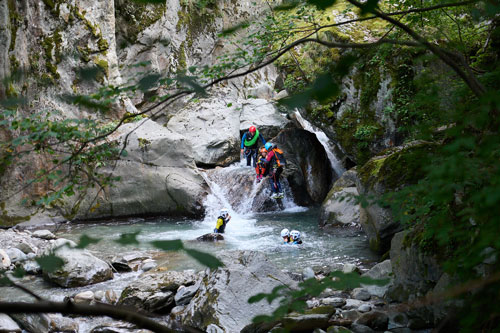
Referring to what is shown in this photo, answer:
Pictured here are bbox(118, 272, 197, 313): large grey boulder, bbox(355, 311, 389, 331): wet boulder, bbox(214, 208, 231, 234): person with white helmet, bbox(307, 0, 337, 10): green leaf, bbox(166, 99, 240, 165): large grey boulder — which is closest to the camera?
bbox(307, 0, 337, 10): green leaf

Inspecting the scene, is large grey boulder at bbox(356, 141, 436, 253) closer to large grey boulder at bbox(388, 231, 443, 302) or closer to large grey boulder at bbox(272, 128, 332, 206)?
large grey boulder at bbox(388, 231, 443, 302)

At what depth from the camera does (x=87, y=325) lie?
4719 mm

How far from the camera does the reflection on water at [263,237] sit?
7062 millimetres

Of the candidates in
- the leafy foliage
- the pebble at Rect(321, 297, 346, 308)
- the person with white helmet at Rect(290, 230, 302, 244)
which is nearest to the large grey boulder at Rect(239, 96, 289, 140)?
the person with white helmet at Rect(290, 230, 302, 244)

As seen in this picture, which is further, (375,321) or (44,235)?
(44,235)

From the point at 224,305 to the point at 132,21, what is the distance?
15.9 meters

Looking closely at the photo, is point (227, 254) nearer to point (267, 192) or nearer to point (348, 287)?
point (348, 287)

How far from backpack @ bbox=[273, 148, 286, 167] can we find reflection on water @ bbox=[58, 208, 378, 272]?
5.05 feet

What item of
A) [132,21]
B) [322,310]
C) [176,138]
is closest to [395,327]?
[322,310]

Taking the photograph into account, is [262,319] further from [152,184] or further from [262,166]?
[262,166]

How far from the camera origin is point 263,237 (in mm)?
9000

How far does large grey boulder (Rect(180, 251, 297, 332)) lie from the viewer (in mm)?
4098

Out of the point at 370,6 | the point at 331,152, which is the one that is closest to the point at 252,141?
the point at 331,152

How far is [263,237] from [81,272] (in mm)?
4116
